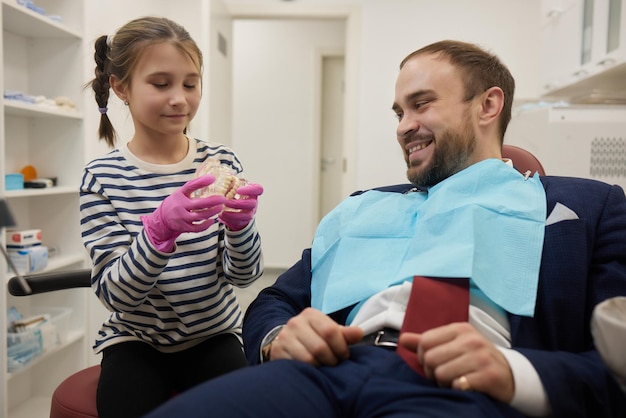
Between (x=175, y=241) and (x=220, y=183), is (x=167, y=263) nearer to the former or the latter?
(x=175, y=241)

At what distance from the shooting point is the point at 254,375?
0.76 metres

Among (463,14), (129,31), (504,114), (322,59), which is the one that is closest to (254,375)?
(129,31)

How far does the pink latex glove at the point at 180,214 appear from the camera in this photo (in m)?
0.96

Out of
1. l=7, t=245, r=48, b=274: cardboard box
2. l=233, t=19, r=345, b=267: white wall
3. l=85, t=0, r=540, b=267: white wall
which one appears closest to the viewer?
l=7, t=245, r=48, b=274: cardboard box

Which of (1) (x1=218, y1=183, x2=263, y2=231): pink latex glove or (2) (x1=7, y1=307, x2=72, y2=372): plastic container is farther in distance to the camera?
(2) (x1=7, y1=307, x2=72, y2=372): plastic container

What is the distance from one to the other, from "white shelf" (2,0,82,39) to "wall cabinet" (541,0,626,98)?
7.35ft

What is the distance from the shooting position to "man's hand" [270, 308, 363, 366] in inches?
32.9

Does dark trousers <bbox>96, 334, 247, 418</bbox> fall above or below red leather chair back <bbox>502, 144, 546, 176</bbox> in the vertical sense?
below

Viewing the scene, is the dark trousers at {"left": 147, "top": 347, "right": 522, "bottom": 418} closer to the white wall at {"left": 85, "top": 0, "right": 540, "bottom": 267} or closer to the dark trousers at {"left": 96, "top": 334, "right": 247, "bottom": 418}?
the dark trousers at {"left": 96, "top": 334, "right": 247, "bottom": 418}

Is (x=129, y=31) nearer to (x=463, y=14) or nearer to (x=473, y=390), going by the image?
(x=473, y=390)

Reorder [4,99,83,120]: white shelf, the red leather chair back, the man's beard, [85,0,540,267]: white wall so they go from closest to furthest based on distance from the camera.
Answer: the man's beard → the red leather chair back → [4,99,83,120]: white shelf → [85,0,540,267]: white wall

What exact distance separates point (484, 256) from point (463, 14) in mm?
3237

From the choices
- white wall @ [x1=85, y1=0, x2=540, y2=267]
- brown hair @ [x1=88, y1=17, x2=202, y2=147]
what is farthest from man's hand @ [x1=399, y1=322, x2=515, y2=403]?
white wall @ [x1=85, y1=0, x2=540, y2=267]

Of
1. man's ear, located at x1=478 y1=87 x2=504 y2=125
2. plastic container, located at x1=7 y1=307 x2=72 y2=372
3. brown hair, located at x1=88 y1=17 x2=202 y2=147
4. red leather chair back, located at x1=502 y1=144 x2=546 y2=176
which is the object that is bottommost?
plastic container, located at x1=7 y1=307 x2=72 y2=372
